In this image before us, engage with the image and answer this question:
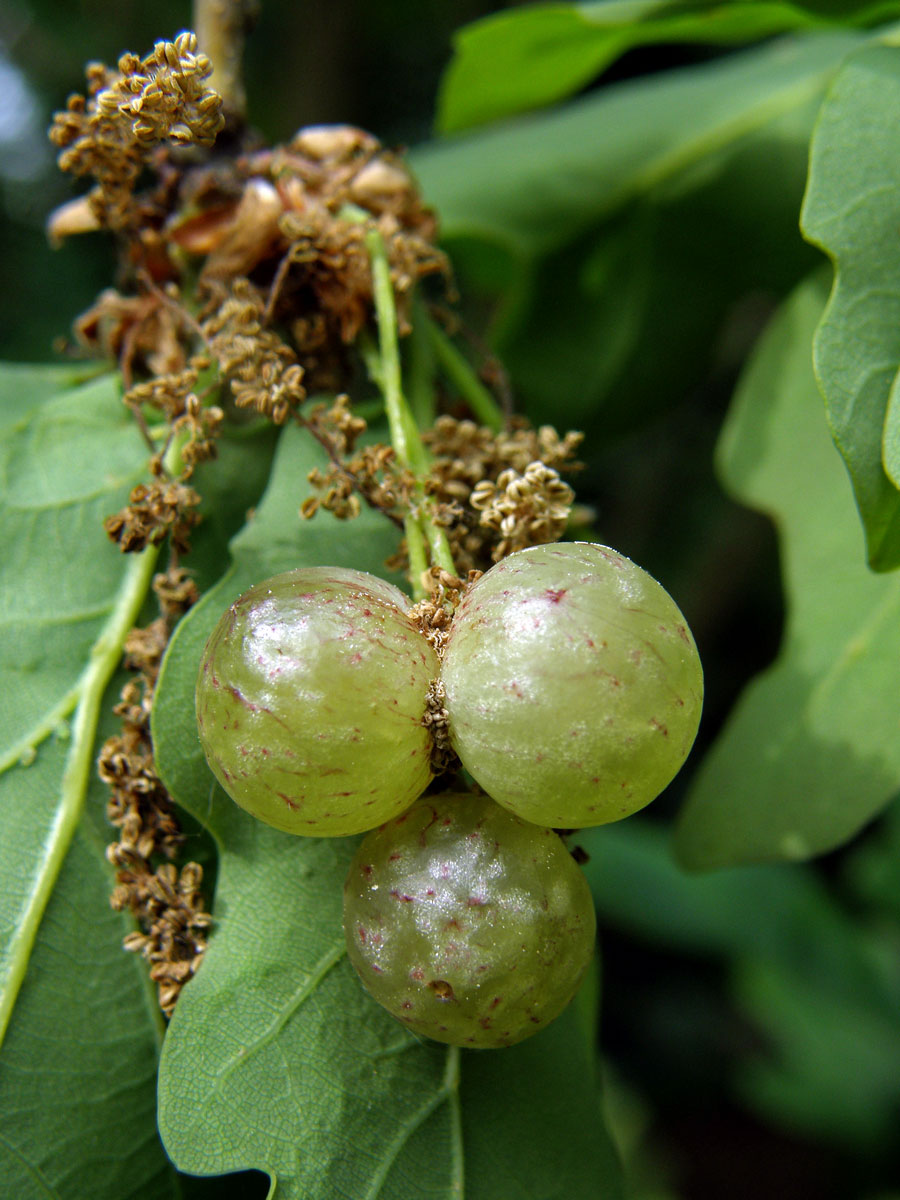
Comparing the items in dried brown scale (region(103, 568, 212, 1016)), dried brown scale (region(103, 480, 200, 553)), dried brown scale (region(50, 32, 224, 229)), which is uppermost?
dried brown scale (region(50, 32, 224, 229))

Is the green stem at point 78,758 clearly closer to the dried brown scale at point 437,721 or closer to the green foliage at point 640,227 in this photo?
the dried brown scale at point 437,721

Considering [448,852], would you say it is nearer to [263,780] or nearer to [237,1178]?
[263,780]

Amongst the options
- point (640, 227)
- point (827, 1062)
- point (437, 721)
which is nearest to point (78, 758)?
point (437, 721)

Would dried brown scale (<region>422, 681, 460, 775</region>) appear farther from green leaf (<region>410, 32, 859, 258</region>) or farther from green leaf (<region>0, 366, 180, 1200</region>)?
green leaf (<region>410, 32, 859, 258</region>)

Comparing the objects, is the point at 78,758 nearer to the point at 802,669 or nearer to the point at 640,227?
the point at 802,669

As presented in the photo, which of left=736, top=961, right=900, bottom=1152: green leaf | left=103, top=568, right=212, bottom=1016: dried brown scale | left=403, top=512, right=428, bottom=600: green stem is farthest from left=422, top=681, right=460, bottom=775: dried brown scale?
left=736, top=961, right=900, bottom=1152: green leaf
